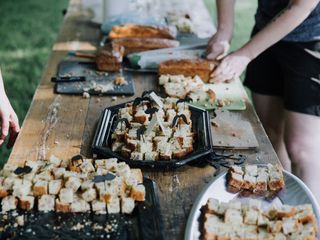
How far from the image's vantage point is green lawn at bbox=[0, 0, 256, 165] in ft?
15.8

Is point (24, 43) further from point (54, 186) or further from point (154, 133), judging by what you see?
point (54, 186)

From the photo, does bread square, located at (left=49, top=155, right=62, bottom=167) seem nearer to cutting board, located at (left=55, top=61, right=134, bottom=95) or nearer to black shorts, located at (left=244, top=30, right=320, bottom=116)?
cutting board, located at (left=55, top=61, right=134, bottom=95)

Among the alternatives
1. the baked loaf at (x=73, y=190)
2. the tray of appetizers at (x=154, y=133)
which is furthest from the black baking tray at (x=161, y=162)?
the baked loaf at (x=73, y=190)

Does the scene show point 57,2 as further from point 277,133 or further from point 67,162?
→ point 67,162

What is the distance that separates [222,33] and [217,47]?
117mm

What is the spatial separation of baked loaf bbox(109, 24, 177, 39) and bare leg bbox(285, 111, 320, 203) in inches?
33.8

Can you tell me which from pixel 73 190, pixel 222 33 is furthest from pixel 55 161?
pixel 222 33

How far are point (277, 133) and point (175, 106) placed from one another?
0.93 metres

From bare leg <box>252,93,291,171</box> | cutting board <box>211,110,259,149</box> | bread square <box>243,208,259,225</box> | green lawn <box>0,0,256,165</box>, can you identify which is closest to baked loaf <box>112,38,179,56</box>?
bare leg <box>252,93,291,171</box>

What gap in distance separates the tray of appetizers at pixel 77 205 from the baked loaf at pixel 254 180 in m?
0.24

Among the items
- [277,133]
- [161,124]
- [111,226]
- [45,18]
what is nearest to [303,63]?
[277,133]

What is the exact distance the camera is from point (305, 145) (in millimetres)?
2557

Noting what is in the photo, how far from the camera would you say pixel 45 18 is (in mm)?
6684

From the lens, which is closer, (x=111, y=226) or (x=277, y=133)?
(x=111, y=226)
